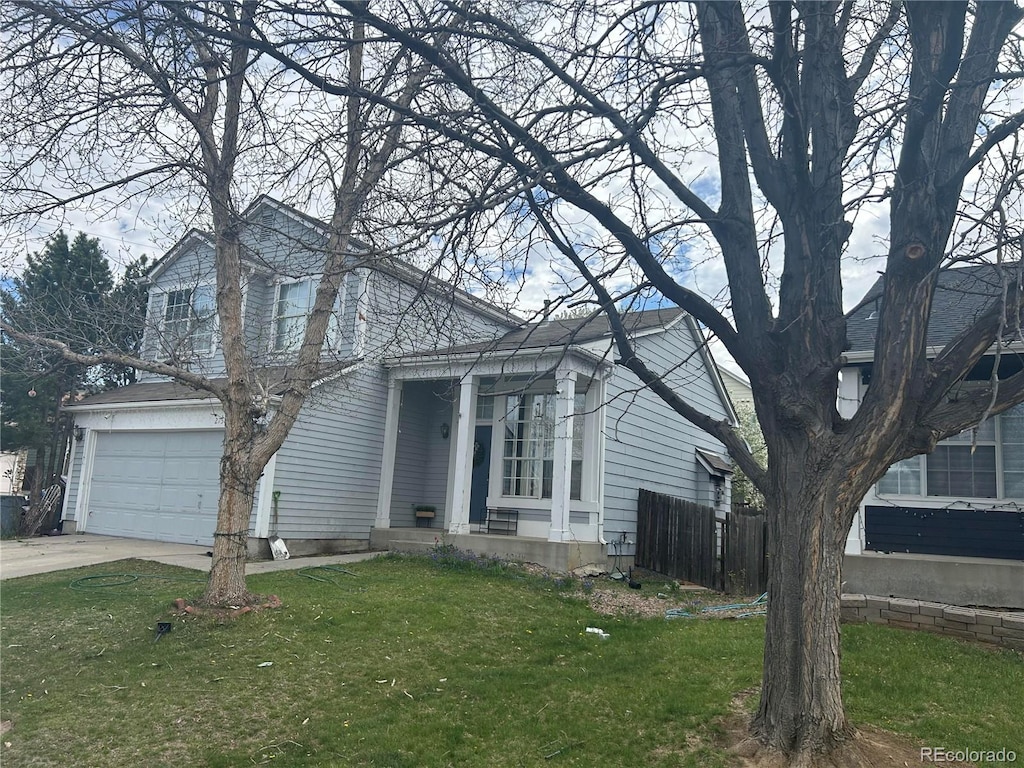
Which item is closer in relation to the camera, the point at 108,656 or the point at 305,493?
the point at 108,656

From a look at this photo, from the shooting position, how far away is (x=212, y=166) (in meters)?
8.12

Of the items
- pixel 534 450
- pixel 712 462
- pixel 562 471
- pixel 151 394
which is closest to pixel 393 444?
pixel 534 450

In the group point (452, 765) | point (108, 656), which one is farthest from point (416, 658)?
point (108, 656)

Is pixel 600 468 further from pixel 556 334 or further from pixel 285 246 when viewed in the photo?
pixel 285 246

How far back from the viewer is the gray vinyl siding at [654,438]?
13.6 meters

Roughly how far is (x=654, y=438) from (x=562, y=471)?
3.96 m

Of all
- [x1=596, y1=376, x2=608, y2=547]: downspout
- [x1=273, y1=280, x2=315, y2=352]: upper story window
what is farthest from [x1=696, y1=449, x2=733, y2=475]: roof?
[x1=273, y1=280, x2=315, y2=352]: upper story window

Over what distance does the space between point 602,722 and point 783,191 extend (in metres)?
3.95

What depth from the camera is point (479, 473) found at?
14789mm

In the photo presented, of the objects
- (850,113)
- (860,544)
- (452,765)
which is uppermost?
(850,113)

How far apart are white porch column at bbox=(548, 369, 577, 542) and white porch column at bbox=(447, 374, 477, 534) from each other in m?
1.70

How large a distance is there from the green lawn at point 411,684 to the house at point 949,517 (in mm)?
2317

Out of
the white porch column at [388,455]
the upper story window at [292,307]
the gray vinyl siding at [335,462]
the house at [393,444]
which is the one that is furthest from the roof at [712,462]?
the upper story window at [292,307]

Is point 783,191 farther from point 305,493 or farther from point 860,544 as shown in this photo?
point 305,493
